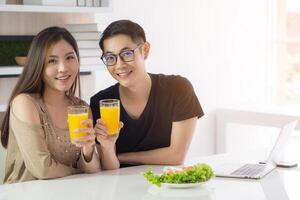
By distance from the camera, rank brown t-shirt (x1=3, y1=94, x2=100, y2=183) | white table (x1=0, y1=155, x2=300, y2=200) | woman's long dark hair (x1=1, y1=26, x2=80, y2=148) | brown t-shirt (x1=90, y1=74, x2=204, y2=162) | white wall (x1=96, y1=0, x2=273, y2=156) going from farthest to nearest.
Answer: white wall (x1=96, y1=0, x2=273, y2=156), brown t-shirt (x1=90, y1=74, x2=204, y2=162), woman's long dark hair (x1=1, y1=26, x2=80, y2=148), brown t-shirt (x1=3, y1=94, x2=100, y2=183), white table (x1=0, y1=155, x2=300, y2=200)

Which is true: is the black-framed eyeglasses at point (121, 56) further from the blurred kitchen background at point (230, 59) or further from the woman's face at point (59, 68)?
the blurred kitchen background at point (230, 59)

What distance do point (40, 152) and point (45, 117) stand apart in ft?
0.63

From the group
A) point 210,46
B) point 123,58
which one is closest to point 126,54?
point 123,58

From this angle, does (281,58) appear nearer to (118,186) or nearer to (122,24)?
(122,24)

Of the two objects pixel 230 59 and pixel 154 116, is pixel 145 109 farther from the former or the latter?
pixel 230 59

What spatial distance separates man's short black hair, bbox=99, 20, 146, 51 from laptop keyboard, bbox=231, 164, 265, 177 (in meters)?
0.73

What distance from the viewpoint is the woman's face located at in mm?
2738

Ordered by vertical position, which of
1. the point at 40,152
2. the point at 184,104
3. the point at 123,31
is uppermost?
the point at 123,31

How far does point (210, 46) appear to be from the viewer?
515 cm

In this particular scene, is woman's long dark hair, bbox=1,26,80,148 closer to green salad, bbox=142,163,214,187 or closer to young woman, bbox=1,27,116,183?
young woman, bbox=1,27,116,183

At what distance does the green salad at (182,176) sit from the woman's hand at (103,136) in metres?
0.34

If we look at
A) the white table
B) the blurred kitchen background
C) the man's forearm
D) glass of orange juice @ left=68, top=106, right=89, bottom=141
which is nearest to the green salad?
the white table

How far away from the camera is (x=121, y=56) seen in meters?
2.80

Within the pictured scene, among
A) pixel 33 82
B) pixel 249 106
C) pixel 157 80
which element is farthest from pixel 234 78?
pixel 33 82
